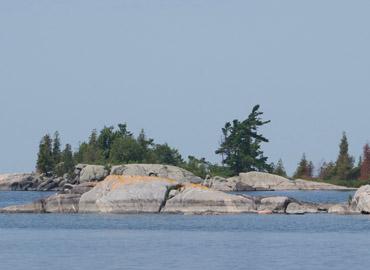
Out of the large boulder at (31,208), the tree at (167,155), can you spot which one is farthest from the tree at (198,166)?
the large boulder at (31,208)

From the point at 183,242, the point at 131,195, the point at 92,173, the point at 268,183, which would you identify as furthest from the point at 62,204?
the point at 268,183

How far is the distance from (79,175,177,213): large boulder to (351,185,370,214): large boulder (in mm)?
14579

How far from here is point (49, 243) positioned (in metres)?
70.7

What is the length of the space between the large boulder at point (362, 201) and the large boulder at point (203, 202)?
852 cm

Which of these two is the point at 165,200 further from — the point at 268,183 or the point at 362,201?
the point at 268,183

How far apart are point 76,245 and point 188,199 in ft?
85.4

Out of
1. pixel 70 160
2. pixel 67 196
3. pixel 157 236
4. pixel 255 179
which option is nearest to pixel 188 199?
pixel 67 196

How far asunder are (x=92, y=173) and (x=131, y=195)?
69567 mm

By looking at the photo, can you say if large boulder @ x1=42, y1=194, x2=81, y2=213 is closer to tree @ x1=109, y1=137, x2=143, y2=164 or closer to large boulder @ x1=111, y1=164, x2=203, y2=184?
large boulder @ x1=111, y1=164, x2=203, y2=184

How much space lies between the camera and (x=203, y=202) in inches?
3669

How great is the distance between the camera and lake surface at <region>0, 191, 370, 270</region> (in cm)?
5700

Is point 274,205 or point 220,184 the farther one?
point 220,184

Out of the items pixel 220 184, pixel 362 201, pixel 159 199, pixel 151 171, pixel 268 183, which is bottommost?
pixel 362 201

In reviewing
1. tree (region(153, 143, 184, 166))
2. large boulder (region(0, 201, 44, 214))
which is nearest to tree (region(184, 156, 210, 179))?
tree (region(153, 143, 184, 166))
